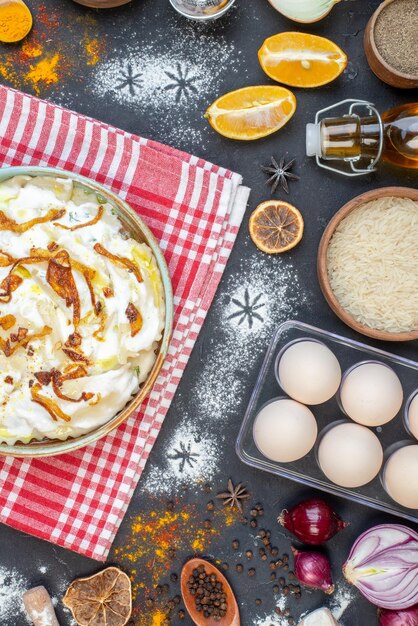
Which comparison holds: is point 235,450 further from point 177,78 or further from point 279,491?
point 177,78

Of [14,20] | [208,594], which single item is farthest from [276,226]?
[208,594]

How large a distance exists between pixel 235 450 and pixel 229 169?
1.20 m

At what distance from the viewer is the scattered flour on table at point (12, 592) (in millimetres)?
2744

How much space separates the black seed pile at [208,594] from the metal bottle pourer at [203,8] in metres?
2.32

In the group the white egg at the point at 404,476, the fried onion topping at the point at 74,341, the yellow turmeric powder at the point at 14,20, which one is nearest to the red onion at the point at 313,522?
the white egg at the point at 404,476

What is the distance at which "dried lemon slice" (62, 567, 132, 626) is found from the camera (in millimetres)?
2666

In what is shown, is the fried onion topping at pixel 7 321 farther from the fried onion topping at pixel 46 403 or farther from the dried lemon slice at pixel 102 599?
the dried lemon slice at pixel 102 599

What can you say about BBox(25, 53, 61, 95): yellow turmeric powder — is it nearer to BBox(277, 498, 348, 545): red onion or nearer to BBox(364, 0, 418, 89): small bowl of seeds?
BBox(364, 0, 418, 89): small bowl of seeds

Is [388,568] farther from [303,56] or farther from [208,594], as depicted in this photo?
[303,56]

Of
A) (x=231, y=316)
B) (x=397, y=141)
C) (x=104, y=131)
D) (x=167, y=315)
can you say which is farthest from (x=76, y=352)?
(x=397, y=141)

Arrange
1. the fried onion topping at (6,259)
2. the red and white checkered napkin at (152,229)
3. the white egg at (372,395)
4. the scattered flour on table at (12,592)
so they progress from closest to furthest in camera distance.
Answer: the fried onion topping at (6,259) < the white egg at (372,395) < the red and white checkered napkin at (152,229) < the scattered flour on table at (12,592)

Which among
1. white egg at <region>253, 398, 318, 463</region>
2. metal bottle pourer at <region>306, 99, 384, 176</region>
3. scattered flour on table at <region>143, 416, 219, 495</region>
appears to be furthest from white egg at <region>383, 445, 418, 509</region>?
metal bottle pourer at <region>306, 99, 384, 176</region>

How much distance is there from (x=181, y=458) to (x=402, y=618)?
3.63 feet

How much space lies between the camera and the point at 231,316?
2.70 meters
